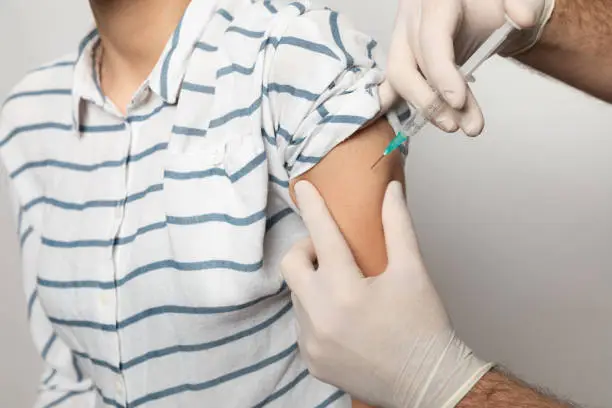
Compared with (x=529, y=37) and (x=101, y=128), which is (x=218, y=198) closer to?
(x=101, y=128)

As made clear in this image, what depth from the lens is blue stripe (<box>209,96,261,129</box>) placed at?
3.05 ft

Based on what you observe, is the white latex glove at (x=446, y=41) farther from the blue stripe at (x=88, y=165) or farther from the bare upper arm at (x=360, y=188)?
the blue stripe at (x=88, y=165)

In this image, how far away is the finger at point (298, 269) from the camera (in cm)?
90

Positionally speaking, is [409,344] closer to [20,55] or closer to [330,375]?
[330,375]

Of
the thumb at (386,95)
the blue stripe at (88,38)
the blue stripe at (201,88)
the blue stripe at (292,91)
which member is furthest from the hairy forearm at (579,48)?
the blue stripe at (88,38)

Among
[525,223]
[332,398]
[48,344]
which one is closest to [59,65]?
[48,344]

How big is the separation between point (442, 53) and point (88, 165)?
58cm

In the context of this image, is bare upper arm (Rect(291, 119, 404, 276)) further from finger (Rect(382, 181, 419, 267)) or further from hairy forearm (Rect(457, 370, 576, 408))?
hairy forearm (Rect(457, 370, 576, 408))

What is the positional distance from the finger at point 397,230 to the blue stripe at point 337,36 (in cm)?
17

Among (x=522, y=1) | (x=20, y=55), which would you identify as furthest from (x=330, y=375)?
(x=20, y=55)

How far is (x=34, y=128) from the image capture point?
1.22 m

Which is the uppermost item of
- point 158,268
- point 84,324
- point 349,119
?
point 349,119

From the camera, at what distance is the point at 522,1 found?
→ 2.86ft

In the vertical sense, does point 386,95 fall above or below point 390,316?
above
